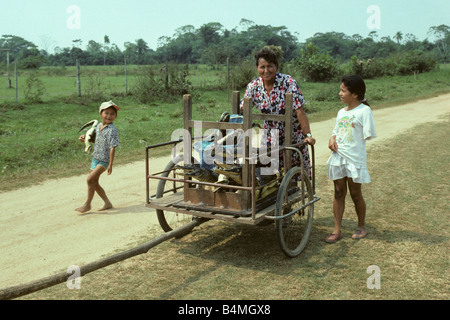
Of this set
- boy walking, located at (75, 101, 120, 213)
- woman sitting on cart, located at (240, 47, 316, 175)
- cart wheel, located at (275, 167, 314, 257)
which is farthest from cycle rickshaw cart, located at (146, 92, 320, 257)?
boy walking, located at (75, 101, 120, 213)

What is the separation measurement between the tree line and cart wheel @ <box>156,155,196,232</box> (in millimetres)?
11527

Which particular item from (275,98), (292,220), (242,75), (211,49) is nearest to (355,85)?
(275,98)

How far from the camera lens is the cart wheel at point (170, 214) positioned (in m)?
4.94

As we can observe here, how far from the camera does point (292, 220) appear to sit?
16.7ft

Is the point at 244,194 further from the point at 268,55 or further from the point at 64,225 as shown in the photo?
the point at 64,225

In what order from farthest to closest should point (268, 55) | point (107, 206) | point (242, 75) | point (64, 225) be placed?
1. point (242, 75)
2. point (107, 206)
3. point (64, 225)
4. point (268, 55)

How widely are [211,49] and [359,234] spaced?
37345 millimetres

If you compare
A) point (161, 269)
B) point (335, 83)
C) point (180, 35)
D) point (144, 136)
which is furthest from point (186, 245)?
point (180, 35)

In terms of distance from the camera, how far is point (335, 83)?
30453 mm

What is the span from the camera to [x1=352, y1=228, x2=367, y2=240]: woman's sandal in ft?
17.1

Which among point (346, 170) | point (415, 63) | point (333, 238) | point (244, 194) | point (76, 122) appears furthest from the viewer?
point (415, 63)
